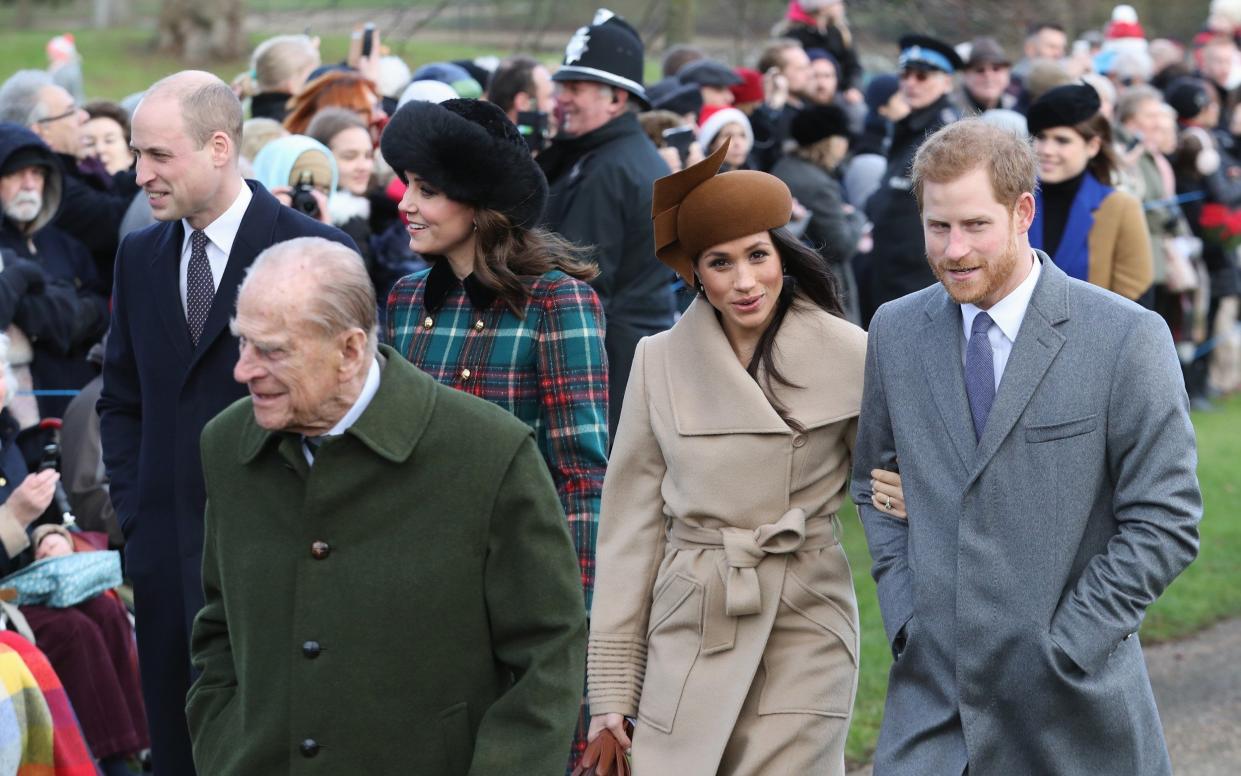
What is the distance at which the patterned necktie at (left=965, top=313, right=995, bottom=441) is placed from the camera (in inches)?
162

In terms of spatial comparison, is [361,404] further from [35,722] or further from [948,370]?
[35,722]

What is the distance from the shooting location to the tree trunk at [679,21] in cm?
1755

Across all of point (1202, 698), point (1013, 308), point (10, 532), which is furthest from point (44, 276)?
point (1202, 698)

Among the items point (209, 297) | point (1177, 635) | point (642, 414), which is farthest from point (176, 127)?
point (1177, 635)

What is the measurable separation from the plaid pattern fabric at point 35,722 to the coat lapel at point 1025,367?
10.2 feet

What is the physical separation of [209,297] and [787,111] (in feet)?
24.9

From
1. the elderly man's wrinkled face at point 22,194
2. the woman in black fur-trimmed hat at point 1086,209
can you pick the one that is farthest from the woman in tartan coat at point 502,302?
the woman in black fur-trimmed hat at point 1086,209

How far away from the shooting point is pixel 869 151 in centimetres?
1272

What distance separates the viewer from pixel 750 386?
4.71 meters

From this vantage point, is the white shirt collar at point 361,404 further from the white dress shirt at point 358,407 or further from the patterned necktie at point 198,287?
the patterned necktie at point 198,287

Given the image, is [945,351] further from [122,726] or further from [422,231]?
[122,726]

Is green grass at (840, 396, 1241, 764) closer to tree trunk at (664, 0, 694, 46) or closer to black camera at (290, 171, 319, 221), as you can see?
black camera at (290, 171, 319, 221)

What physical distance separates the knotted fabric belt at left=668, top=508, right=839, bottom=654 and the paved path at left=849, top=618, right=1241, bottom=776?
93.4 inches

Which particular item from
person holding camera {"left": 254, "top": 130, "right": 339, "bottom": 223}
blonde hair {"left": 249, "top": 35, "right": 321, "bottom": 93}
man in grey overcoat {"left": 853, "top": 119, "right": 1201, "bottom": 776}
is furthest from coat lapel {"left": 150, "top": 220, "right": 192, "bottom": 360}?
blonde hair {"left": 249, "top": 35, "right": 321, "bottom": 93}
